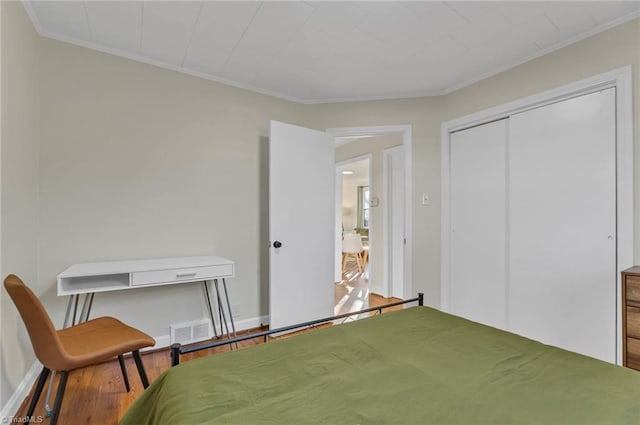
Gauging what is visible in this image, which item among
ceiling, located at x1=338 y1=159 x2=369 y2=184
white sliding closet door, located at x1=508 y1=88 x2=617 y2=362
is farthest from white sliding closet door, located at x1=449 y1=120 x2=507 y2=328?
ceiling, located at x1=338 y1=159 x2=369 y2=184

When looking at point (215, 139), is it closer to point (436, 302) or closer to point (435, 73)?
point (435, 73)

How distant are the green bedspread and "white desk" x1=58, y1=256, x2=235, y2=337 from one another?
1204mm

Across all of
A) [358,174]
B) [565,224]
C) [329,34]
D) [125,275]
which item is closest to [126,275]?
[125,275]

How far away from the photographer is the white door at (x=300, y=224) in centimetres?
288

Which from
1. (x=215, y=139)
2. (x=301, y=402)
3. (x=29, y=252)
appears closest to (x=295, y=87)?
(x=215, y=139)

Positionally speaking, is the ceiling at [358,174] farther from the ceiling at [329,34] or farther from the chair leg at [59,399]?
the chair leg at [59,399]

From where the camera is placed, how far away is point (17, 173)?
179cm

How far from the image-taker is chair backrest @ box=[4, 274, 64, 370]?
55.2 inches

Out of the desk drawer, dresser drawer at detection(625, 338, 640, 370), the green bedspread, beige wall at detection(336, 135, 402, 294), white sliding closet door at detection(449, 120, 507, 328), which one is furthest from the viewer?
beige wall at detection(336, 135, 402, 294)

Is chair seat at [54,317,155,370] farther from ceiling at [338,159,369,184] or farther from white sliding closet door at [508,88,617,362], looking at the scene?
ceiling at [338,159,369,184]

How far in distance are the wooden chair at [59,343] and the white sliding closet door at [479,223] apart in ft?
8.94

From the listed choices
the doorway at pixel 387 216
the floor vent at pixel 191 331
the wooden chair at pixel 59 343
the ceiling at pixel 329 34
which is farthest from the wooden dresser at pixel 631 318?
the floor vent at pixel 191 331

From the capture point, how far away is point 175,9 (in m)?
1.94

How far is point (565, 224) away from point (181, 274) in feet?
9.40
